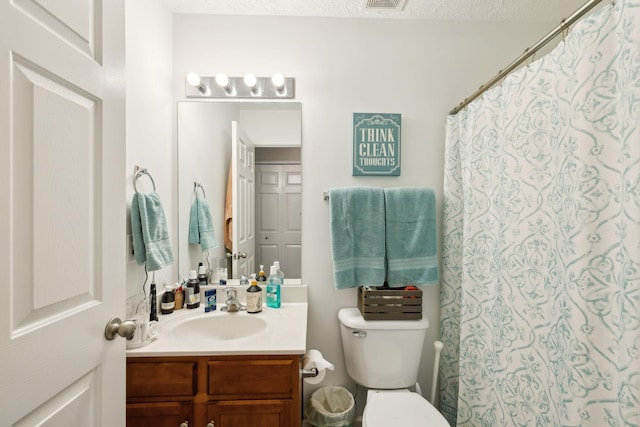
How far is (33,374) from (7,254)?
251mm

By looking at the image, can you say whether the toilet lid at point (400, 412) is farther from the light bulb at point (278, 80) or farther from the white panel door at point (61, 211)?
the light bulb at point (278, 80)

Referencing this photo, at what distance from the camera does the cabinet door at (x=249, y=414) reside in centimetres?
110

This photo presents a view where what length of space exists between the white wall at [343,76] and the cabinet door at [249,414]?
596mm

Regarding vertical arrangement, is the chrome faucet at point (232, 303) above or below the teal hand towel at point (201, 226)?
below

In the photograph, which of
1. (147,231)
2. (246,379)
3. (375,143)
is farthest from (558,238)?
(147,231)

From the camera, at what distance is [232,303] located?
1460 mm

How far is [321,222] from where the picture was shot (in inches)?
66.5

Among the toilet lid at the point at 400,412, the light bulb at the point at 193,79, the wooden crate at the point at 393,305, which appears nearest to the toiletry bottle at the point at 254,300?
the wooden crate at the point at 393,305

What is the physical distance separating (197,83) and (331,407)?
1867 millimetres

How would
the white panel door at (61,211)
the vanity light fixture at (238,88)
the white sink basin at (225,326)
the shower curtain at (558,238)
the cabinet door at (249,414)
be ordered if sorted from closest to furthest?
the white panel door at (61,211) < the shower curtain at (558,238) < the cabinet door at (249,414) < the white sink basin at (225,326) < the vanity light fixture at (238,88)

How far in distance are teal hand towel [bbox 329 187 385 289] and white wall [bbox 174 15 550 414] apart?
14cm

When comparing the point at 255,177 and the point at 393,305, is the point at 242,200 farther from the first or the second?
the point at 393,305

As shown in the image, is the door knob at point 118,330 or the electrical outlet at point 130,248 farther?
the electrical outlet at point 130,248

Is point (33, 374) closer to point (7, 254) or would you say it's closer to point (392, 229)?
point (7, 254)
